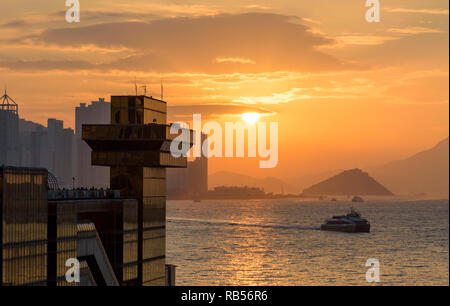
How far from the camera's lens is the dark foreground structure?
52.4m

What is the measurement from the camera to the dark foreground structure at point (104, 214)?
52.4 metres

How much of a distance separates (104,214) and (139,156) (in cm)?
822

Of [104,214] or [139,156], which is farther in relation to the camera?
[139,156]

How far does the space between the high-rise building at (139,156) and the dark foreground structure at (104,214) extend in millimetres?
111

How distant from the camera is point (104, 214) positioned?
2761 inches

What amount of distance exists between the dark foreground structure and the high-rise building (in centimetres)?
11

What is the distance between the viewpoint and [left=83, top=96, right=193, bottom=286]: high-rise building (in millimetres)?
74250

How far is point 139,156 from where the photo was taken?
245 ft

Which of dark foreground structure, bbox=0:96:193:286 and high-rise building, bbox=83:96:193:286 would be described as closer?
dark foreground structure, bbox=0:96:193:286

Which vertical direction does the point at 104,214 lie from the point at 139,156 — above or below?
below

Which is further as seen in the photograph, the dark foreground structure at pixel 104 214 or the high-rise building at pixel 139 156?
the high-rise building at pixel 139 156
